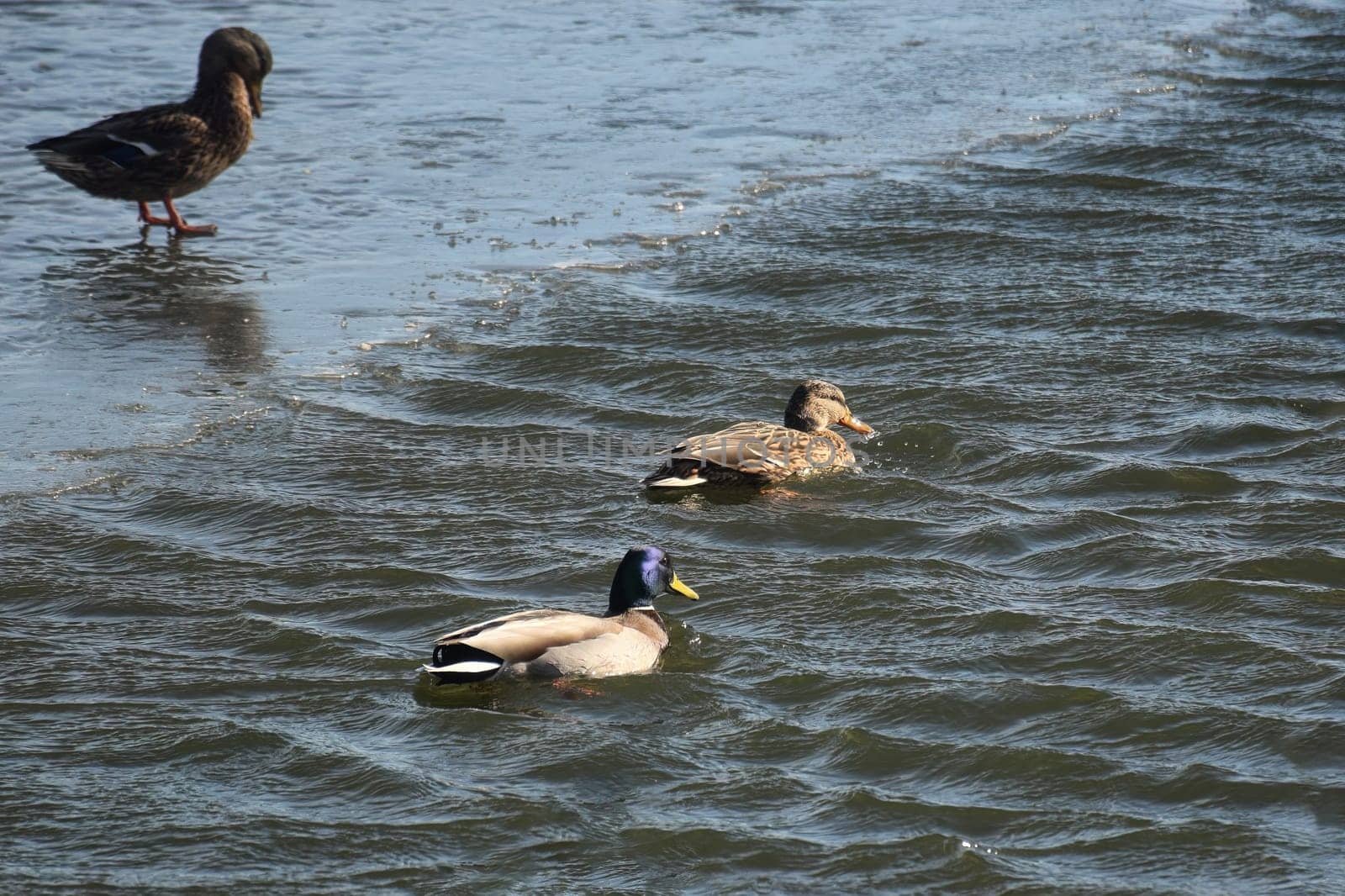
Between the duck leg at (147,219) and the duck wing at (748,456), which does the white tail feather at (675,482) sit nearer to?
the duck wing at (748,456)

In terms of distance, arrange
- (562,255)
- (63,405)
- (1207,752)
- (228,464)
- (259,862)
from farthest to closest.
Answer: (562,255) < (63,405) < (228,464) < (1207,752) < (259,862)

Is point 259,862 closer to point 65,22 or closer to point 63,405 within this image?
point 63,405

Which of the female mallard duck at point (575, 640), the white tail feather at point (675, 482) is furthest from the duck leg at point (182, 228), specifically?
the female mallard duck at point (575, 640)

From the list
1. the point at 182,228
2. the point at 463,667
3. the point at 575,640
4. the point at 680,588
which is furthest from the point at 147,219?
the point at 463,667

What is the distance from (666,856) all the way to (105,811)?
1.69 meters

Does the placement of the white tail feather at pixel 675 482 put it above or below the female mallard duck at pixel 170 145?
below

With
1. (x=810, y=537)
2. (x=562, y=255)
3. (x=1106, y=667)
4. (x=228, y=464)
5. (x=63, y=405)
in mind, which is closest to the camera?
(x=1106, y=667)

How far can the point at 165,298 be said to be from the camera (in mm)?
10672

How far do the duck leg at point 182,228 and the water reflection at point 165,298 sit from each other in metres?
0.08

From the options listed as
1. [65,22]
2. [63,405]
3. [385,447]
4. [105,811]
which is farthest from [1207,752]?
[65,22]

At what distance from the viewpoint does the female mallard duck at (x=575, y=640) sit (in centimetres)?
584

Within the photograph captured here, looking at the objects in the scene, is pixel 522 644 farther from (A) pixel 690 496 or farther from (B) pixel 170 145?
(B) pixel 170 145

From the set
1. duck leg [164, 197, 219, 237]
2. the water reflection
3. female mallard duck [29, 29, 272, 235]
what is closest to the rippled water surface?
the water reflection

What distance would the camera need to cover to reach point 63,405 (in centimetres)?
868
